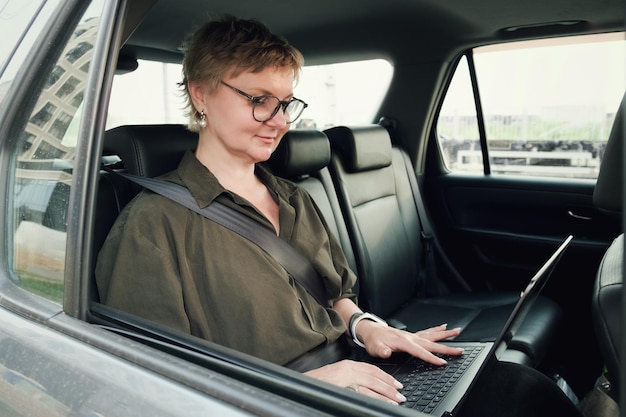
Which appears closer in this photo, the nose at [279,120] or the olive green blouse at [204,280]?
the olive green blouse at [204,280]

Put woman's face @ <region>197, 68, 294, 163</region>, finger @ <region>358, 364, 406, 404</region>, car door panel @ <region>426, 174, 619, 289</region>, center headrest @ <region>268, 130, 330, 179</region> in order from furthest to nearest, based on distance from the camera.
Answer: car door panel @ <region>426, 174, 619, 289</region>, center headrest @ <region>268, 130, 330, 179</region>, woman's face @ <region>197, 68, 294, 163</region>, finger @ <region>358, 364, 406, 404</region>

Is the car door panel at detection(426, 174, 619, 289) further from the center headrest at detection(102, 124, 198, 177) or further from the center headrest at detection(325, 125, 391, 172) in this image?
the center headrest at detection(102, 124, 198, 177)

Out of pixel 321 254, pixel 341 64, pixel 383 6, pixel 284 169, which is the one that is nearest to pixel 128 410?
pixel 321 254

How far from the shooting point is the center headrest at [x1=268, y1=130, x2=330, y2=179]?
240cm

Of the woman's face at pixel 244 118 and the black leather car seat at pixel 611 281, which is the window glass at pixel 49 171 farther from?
the black leather car seat at pixel 611 281

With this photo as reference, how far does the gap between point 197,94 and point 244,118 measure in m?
0.19

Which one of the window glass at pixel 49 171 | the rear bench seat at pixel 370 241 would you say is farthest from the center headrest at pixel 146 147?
the window glass at pixel 49 171

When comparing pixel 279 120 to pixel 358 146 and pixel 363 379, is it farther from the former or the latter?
pixel 358 146

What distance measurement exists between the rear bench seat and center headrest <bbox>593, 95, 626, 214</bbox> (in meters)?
1.16

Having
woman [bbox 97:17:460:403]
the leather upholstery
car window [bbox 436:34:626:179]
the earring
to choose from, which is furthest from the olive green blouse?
car window [bbox 436:34:626:179]

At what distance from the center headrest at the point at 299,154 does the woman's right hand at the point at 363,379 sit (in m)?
1.11

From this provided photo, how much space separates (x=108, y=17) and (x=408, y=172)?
245cm

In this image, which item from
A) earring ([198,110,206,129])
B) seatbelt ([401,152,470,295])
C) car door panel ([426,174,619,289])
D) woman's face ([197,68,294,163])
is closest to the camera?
woman's face ([197,68,294,163])

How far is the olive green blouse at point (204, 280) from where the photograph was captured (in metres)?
1.37
